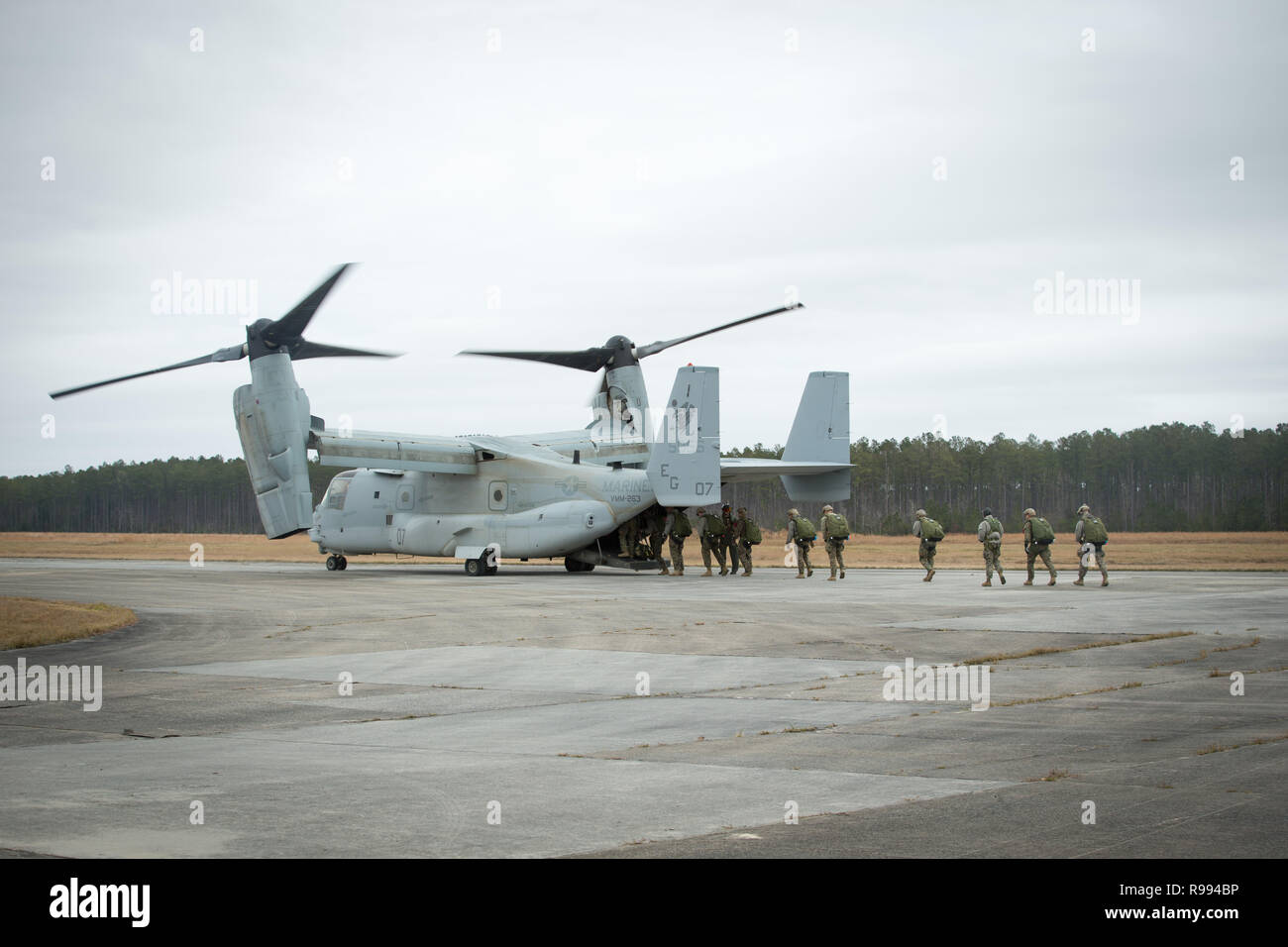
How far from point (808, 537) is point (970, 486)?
75912 millimetres

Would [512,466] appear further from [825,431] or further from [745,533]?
[825,431]

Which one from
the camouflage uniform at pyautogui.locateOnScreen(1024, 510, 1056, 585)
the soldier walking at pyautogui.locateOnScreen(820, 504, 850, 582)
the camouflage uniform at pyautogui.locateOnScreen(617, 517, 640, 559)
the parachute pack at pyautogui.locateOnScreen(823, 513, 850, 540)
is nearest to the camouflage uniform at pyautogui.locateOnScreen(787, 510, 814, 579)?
the soldier walking at pyautogui.locateOnScreen(820, 504, 850, 582)

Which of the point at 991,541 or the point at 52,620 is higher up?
the point at 991,541

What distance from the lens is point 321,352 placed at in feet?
110

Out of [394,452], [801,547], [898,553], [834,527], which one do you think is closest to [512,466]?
[394,452]

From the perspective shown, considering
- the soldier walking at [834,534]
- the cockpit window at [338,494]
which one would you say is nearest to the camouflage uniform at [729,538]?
the soldier walking at [834,534]

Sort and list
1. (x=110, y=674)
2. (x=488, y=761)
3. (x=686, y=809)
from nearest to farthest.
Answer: (x=686, y=809), (x=488, y=761), (x=110, y=674)

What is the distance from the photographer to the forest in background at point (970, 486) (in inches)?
3600
